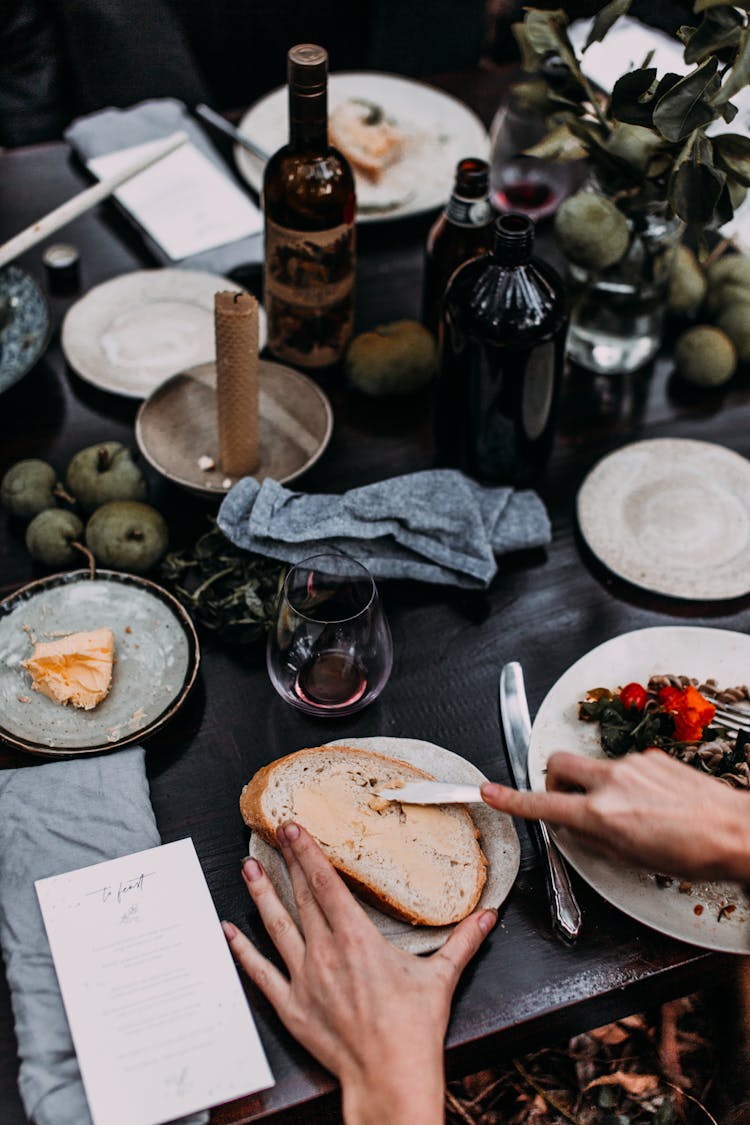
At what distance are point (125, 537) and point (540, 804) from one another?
56 centimetres

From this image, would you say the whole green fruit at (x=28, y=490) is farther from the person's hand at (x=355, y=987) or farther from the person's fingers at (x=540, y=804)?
the person's fingers at (x=540, y=804)

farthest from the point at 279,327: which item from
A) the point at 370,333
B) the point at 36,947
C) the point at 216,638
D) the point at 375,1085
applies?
the point at 375,1085

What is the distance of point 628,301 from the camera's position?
1.41 m

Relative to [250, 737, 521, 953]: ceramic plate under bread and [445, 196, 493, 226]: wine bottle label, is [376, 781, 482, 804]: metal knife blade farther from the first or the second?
[445, 196, 493, 226]: wine bottle label

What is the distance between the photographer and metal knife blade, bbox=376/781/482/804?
954 millimetres

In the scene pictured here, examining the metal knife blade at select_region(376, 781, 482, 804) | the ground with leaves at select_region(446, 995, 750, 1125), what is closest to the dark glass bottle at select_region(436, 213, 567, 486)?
the metal knife blade at select_region(376, 781, 482, 804)

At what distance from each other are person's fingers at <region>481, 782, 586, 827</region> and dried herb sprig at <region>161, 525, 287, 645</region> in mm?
346

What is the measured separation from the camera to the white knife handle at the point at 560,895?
92 cm

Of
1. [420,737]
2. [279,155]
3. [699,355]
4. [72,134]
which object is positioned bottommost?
[420,737]

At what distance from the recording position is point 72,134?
172 cm

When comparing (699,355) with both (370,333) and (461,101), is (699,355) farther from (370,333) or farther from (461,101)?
(461,101)

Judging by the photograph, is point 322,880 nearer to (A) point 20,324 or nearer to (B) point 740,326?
(A) point 20,324

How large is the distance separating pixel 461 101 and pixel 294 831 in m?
1.55

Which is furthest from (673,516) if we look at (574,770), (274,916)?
(274,916)
